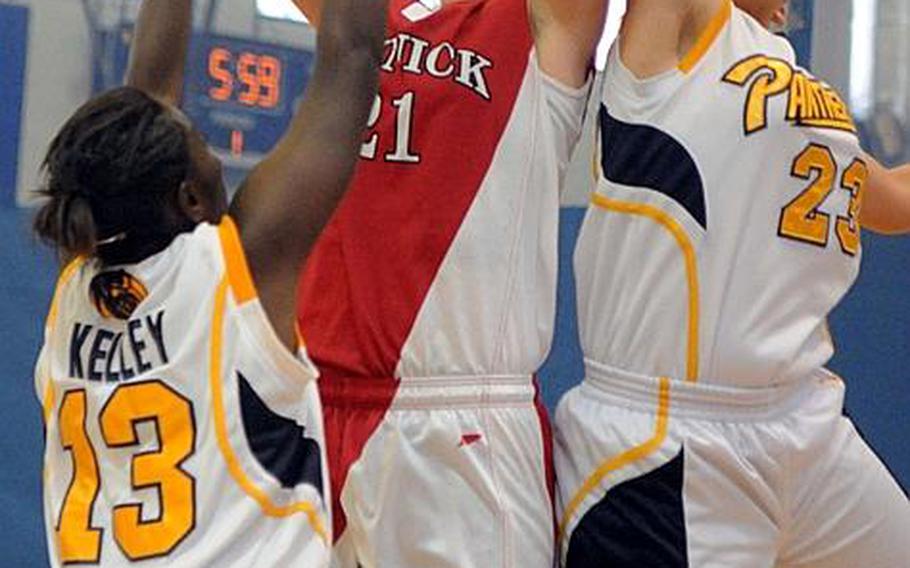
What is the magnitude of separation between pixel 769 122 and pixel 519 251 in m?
0.38

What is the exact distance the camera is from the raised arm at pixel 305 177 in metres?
2.01

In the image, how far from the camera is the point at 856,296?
4055 mm

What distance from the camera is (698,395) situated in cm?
244

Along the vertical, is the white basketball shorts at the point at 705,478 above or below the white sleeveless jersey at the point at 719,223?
below

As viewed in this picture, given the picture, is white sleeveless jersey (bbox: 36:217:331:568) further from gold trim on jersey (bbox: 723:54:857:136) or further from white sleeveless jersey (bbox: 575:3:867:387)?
gold trim on jersey (bbox: 723:54:857:136)

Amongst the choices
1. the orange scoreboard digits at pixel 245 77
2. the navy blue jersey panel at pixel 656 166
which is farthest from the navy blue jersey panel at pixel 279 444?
the orange scoreboard digits at pixel 245 77

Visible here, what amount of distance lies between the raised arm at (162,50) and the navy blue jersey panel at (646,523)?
79 centimetres

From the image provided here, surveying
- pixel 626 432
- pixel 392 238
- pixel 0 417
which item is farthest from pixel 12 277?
pixel 626 432

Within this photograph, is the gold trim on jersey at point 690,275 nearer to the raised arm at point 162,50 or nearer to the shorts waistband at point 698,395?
the shorts waistband at point 698,395

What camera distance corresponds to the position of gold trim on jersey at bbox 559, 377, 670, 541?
2424 millimetres

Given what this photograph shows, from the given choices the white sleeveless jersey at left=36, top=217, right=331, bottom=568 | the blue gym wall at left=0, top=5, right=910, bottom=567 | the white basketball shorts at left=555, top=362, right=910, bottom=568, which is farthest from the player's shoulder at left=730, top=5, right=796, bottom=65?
the blue gym wall at left=0, top=5, right=910, bottom=567

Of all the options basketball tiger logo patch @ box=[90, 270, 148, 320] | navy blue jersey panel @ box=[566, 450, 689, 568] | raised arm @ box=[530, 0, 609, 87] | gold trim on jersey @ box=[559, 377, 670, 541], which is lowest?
navy blue jersey panel @ box=[566, 450, 689, 568]

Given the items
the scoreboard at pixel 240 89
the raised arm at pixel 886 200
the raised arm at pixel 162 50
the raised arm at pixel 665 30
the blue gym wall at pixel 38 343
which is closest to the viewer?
the raised arm at pixel 162 50

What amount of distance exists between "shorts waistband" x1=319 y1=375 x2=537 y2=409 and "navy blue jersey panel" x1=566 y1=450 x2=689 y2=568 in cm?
20
